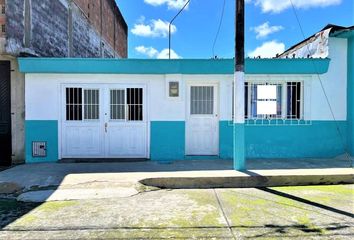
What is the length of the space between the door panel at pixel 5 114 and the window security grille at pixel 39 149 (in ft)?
2.17

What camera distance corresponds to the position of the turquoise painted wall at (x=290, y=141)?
9266mm

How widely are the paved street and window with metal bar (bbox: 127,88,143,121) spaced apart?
344 centimetres

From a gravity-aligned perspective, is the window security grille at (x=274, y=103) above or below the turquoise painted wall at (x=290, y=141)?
above

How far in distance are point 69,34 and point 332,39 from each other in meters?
9.40

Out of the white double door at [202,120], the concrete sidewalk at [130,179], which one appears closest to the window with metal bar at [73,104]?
the concrete sidewalk at [130,179]

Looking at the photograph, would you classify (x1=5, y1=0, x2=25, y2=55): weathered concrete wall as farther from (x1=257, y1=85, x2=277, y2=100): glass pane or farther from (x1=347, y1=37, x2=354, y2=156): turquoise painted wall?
(x1=347, y1=37, x2=354, y2=156): turquoise painted wall

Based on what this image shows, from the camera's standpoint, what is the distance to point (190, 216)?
4840mm

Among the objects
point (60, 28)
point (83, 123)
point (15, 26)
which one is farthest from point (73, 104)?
point (60, 28)

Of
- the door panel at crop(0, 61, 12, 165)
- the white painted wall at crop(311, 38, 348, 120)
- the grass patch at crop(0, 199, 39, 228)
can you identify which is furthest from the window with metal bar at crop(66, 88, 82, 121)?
the white painted wall at crop(311, 38, 348, 120)

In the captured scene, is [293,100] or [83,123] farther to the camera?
[293,100]

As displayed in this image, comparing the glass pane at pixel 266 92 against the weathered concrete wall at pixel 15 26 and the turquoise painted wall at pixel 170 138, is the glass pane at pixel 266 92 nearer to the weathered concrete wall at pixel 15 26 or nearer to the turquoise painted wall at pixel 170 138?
the turquoise painted wall at pixel 170 138

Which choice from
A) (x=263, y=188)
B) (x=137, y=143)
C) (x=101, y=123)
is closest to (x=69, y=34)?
(x=101, y=123)

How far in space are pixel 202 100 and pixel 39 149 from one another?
490 cm

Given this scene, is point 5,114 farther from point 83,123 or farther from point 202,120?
point 202,120
